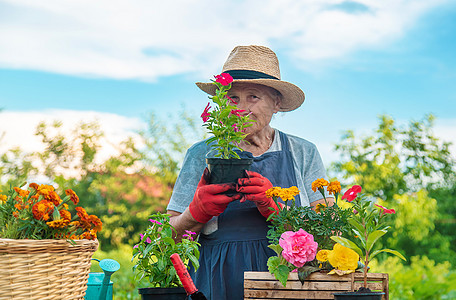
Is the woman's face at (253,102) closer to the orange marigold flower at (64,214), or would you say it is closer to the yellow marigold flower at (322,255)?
the yellow marigold flower at (322,255)

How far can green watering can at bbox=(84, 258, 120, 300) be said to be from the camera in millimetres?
1488

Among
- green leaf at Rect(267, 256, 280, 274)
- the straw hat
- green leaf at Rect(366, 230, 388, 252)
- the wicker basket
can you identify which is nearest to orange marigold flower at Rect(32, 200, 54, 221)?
the wicker basket

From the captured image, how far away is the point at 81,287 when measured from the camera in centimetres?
138

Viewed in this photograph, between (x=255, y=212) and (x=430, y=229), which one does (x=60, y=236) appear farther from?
(x=430, y=229)

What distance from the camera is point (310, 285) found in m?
Result: 1.40

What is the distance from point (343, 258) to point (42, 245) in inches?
33.8

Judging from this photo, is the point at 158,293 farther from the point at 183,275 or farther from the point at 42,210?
the point at 42,210

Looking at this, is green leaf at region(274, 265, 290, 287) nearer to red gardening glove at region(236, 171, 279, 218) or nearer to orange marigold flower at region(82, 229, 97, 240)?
red gardening glove at region(236, 171, 279, 218)

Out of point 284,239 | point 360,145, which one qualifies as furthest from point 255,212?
point 360,145

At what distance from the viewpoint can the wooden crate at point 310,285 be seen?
1.38 metres

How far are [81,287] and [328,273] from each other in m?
0.76

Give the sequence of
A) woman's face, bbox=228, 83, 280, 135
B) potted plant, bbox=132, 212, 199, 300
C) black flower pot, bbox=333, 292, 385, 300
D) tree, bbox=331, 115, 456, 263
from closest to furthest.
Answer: black flower pot, bbox=333, 292, 385, 300 → potted plant, bbox=132, 212, 199, 300 → woman's face, bbox=228, 83, 280, 135 → tree, bbox=331, 115, 456, 263

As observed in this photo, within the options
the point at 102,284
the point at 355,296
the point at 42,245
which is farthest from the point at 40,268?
the point at 355,296

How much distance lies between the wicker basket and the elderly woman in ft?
1.78
